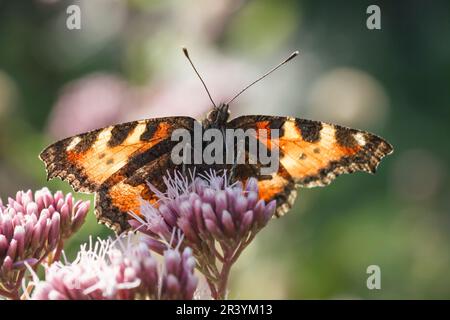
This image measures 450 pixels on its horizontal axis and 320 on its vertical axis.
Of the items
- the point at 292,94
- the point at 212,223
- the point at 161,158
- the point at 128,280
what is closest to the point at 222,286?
the point at 212,223

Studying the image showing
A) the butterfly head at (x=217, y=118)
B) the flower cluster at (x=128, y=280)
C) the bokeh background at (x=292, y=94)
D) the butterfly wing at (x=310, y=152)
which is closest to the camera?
the flower cluster at (x=128, y=280)

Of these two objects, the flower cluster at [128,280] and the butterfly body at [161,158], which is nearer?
the flower cluster at [128,280]

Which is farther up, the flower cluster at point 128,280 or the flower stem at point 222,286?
the flower cluster at point 128,280

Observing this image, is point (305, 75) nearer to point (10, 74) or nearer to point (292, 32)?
point (292, 32)

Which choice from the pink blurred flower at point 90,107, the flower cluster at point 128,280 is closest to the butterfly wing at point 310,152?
the flower cluster at point 128,280

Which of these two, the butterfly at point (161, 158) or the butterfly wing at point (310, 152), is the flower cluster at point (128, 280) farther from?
the butterfly wing at point (310, 152)

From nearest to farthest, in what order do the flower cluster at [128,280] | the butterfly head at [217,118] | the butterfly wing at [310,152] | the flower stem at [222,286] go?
the flower cluster at [128,280] → the flower stem at [222,286] → the butterfly wing at [310,152] → the butterfly head at [217,118]
